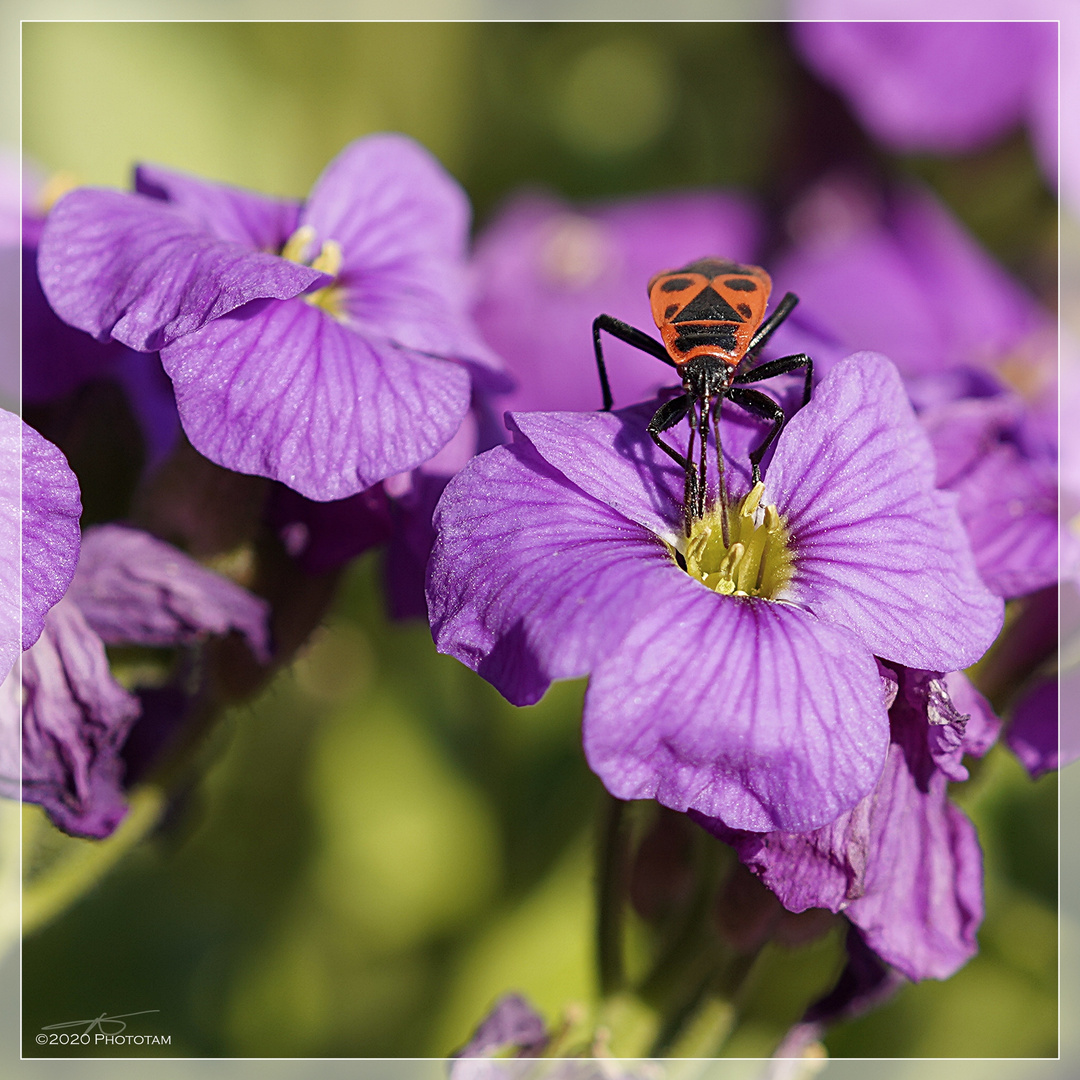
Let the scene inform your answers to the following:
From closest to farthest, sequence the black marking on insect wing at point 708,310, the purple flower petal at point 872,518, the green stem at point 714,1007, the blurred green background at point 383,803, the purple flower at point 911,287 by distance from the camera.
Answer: the purple flower petal at point 872,518
the black marking on insect wing at point 708,310
the green stem at point 714,1007
the blurred green background at point 383,803
the purple flower at point 911,287

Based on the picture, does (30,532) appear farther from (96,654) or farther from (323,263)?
(323,263)

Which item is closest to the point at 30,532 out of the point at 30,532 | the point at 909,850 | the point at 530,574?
the point at 30,532

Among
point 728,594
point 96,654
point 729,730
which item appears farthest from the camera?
point 96,654

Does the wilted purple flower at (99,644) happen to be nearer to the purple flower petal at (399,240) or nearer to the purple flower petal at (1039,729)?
the purple flower petal at (399,240)

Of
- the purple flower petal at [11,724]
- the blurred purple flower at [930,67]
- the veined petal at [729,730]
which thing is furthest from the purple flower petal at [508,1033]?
the blurred purple flower at [930,67]

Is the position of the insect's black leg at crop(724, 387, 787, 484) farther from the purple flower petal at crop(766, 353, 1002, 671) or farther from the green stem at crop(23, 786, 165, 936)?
the green stem at crop(23, 786, 165, 936)

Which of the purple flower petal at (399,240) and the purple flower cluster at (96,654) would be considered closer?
the purple flower cluster at (96,654)

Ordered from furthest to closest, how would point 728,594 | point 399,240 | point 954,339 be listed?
point 954,339, point 399,240, point 728,594
